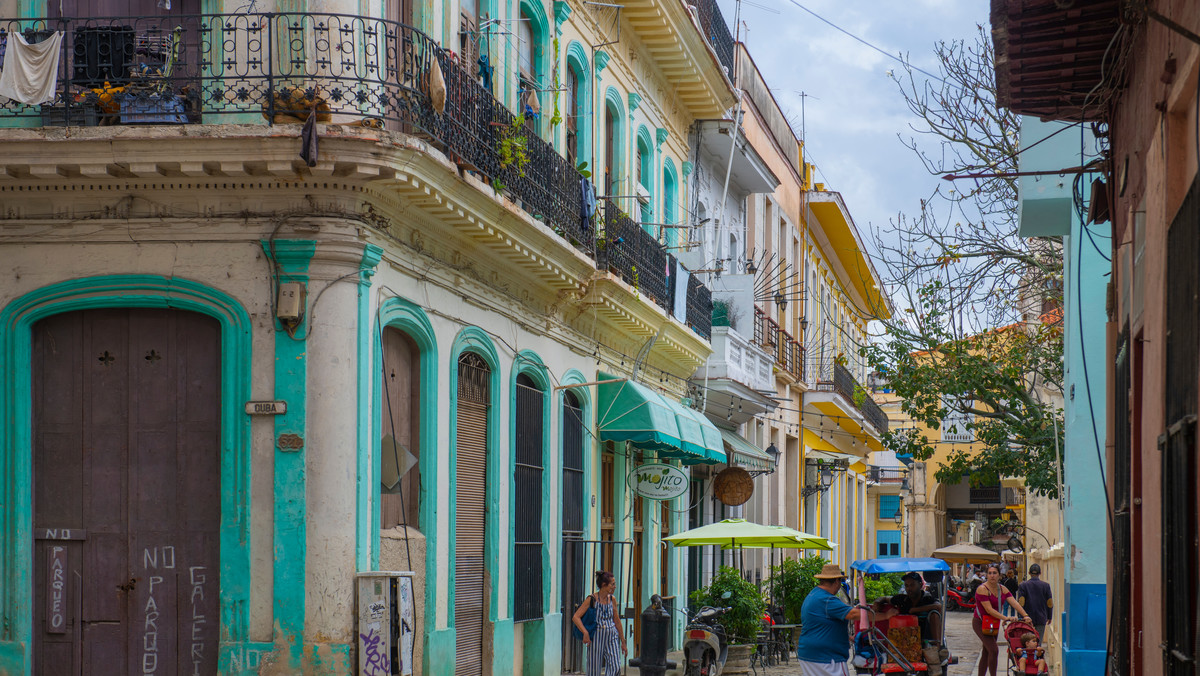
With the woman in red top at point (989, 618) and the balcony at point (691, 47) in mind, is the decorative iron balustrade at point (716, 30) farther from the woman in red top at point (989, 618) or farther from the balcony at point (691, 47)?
the woman in red top at point (989, 618)

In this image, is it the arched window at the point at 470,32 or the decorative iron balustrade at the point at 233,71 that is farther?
the arched window at the point at 470,32

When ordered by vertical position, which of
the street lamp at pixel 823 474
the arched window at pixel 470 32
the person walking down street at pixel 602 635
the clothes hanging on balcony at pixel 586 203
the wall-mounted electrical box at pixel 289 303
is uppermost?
the arched window at pixel 470 32

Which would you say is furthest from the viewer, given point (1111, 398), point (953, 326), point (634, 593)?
point (634, 593)

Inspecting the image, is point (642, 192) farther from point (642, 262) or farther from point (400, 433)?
point (400, 433)

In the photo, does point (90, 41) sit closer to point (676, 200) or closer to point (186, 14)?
point (186, 14)

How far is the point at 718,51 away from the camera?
2259 cm

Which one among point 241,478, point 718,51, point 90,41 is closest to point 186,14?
point 90,41

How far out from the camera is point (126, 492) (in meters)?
10.9

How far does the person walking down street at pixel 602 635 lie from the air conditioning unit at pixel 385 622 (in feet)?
10.3

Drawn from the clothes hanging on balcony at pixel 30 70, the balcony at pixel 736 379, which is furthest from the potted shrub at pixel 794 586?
the clothes hanging on balcony at pixel 30 70

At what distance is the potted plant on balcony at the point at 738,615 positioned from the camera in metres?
18.0

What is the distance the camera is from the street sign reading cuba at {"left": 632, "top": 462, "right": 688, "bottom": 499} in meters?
19.3

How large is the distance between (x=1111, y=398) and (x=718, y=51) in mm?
14129

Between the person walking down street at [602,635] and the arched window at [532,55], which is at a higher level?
the arched window at [532,55]
